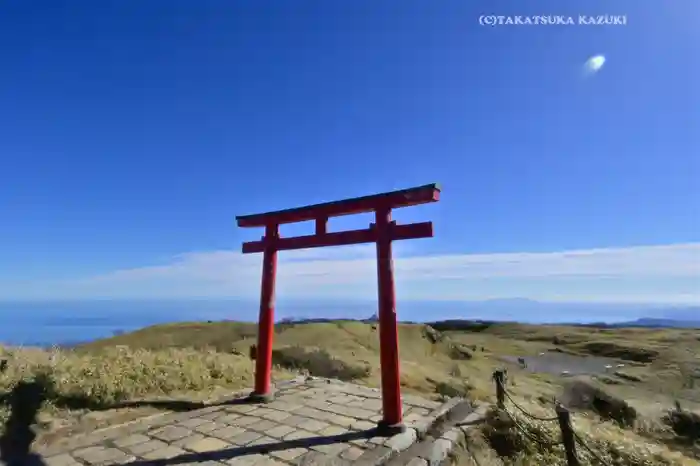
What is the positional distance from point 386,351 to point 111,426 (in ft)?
14.1

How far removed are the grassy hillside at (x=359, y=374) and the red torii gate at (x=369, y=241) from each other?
131cm

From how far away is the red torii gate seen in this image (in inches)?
248

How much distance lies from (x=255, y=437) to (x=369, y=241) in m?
3.35

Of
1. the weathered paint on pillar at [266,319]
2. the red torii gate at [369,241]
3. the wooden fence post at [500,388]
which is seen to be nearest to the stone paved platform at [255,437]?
the weathered paint on pillar at [266,319]

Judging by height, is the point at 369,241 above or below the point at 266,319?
above

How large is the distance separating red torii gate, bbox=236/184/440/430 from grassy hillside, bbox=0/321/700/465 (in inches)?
51.7

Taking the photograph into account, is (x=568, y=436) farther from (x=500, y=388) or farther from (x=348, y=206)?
(x=348, y=206)

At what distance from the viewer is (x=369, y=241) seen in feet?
22.5

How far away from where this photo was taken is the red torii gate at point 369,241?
630cm

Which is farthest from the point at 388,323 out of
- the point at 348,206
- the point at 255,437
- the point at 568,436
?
the point at 568,436

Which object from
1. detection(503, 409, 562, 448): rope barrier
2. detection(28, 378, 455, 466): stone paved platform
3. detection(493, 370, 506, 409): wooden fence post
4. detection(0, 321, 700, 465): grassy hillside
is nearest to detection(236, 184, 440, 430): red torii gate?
detection(28, 378, 455, 466): stone paved platform

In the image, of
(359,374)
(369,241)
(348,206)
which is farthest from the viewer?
(359,374)

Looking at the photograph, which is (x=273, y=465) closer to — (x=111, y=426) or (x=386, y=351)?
(x=386, y=351)

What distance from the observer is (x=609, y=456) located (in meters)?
6.89
